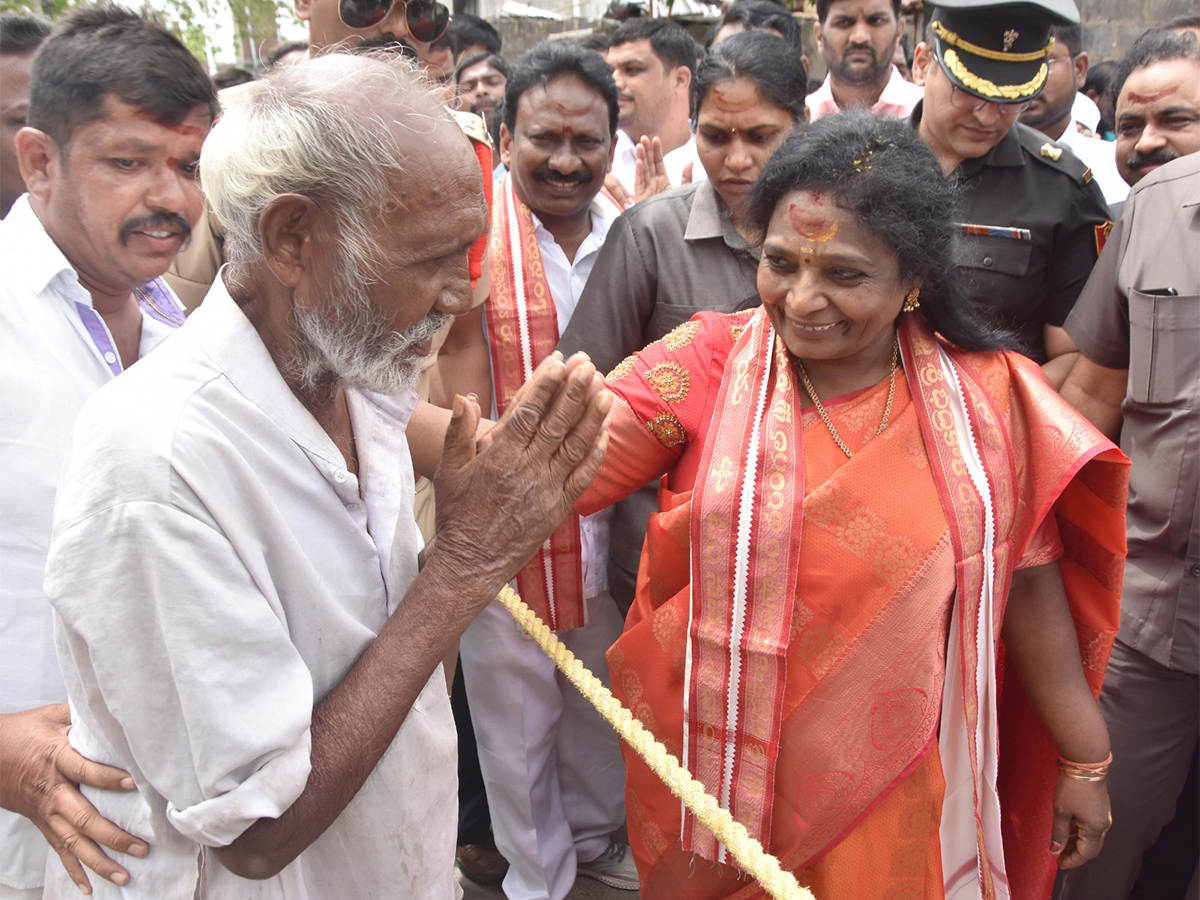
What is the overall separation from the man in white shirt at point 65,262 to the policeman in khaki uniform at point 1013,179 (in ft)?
7.43

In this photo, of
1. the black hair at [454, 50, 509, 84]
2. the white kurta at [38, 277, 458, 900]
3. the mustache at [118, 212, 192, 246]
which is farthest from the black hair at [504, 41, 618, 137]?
the black hair at [454, 50, 509, 84]

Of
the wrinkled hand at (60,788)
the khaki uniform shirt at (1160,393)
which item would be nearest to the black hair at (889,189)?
the khaki uniform shirt at (1160,393)

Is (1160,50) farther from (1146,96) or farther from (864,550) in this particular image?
(864,550)

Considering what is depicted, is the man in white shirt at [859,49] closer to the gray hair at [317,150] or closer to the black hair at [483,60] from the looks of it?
the black hair at [483,60]

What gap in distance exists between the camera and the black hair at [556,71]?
3.20 m

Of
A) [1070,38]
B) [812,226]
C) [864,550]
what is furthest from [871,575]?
[1070,38]

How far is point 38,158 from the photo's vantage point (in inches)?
76.4

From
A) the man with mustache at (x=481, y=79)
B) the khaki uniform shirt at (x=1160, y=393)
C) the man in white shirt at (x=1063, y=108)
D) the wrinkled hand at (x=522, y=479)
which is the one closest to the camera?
the wrinkled hand at (x=522, y=479)

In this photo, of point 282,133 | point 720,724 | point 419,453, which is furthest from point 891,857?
point 282,133

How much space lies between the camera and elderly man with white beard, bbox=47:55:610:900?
119 cm

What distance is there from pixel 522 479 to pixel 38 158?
133 centimetres

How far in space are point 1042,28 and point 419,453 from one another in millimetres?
2463

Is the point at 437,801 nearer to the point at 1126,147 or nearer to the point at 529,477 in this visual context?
the point at 529,477

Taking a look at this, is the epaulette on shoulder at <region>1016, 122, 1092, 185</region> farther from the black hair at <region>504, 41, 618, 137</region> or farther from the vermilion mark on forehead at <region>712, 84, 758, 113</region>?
the black hair at <region>504, 41, 618, 137</region>
